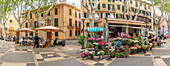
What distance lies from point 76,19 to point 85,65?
104 feet

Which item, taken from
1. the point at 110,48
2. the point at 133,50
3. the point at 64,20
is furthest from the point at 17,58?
the point at 64,20

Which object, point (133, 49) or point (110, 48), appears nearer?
point (110, 48)

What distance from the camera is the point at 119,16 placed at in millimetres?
35125

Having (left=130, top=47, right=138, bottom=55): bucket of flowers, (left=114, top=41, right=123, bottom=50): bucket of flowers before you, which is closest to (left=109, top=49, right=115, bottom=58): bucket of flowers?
(left=114, top=41, right=123, bottom=50): bucket of flowers

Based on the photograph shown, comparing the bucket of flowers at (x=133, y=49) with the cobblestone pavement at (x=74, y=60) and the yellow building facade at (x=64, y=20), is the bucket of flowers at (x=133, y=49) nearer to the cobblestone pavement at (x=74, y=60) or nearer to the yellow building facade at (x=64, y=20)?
the cobblestone pavement at (x=74, y=60)

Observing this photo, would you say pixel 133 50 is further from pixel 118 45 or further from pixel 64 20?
pixel 64 20

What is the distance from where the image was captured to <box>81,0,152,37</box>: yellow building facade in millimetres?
10367

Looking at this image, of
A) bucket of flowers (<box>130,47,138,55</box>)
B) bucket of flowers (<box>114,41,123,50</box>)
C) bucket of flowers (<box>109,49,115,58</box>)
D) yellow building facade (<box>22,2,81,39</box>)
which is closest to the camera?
bucket of flowers (<box>109,49,115,58</box>)

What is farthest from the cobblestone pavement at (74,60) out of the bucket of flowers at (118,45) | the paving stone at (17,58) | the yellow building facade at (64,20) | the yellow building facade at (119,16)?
the yellow building facade at (64,20)

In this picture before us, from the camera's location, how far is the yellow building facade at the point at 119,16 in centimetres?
1037

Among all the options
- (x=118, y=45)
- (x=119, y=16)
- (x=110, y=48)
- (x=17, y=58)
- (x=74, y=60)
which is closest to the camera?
(x=74, y=60)

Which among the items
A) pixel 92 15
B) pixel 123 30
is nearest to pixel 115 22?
pixel 123 30

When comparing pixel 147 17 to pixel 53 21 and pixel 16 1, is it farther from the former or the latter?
pixel 16 1

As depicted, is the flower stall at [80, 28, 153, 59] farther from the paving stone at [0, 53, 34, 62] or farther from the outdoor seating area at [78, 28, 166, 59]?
the paving stone at [0, 53, 34, 62]
